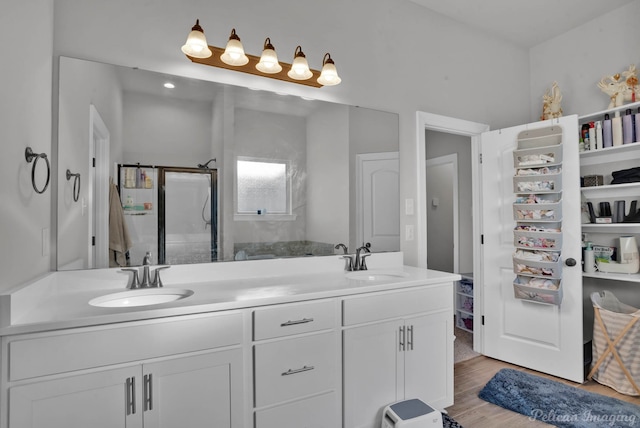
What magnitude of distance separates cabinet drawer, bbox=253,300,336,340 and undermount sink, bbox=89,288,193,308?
0.38 metres

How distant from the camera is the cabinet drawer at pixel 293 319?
1.58 metres

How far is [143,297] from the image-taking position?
5.66 ft

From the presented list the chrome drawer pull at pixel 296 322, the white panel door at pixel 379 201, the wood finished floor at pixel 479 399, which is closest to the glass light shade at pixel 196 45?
the white panel door at pixel 379 201

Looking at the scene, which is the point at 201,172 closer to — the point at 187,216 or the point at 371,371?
the point at 187,216

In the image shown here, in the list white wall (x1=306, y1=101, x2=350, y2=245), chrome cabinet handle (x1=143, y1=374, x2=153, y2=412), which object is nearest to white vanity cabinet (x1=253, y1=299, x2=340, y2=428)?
chrome cabinet handle (x1=143, y1=374, x2=153, y2=412)

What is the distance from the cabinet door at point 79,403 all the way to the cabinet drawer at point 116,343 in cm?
5

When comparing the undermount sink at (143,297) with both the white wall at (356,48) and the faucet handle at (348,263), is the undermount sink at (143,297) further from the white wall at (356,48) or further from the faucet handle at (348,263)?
the white wall at (356,48)

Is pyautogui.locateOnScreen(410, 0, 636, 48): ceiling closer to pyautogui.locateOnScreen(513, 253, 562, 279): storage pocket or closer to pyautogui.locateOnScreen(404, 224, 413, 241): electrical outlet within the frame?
pyautogui.locateOnScreen(404, 224, 413, 241): electrical outlet

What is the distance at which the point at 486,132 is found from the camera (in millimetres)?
3166

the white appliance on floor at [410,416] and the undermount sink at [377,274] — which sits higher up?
the undermount sink at [377,274]

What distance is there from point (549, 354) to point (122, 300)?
3.07 meters

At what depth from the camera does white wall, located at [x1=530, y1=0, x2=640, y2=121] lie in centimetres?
290

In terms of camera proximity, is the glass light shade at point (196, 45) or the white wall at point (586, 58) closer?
the glass light shade at point (196, 45)

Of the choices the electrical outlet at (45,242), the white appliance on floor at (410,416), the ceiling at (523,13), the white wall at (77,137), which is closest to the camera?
the electrical outlet at (45,242)
